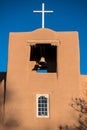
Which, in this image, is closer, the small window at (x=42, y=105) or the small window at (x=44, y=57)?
the small window at (x=42, y=105)

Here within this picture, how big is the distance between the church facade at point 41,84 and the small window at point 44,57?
15.7 inches

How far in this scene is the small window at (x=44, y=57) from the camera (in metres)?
25.7

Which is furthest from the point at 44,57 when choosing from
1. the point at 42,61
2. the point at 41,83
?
the point at 41,83

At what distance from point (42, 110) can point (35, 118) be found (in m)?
0.62

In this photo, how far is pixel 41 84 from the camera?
77.7ft

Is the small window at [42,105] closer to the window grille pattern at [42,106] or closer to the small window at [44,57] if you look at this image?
the window grille pattern at [42,106]

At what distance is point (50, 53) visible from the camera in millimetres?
26328

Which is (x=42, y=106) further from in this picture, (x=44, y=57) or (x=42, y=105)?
(x=44, y=57)

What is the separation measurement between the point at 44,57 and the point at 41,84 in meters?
3.14

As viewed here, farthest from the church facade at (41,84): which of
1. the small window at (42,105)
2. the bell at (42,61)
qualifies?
the bell at (42,61)

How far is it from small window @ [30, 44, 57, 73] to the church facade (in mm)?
399

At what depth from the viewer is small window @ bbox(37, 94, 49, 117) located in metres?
23.2

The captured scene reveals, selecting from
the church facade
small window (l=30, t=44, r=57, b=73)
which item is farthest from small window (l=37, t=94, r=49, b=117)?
small window (l=30, t=44, r=57, b=73)

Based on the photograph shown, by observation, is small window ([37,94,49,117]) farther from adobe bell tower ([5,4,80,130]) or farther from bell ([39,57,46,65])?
bell ([39,57,46,65])
